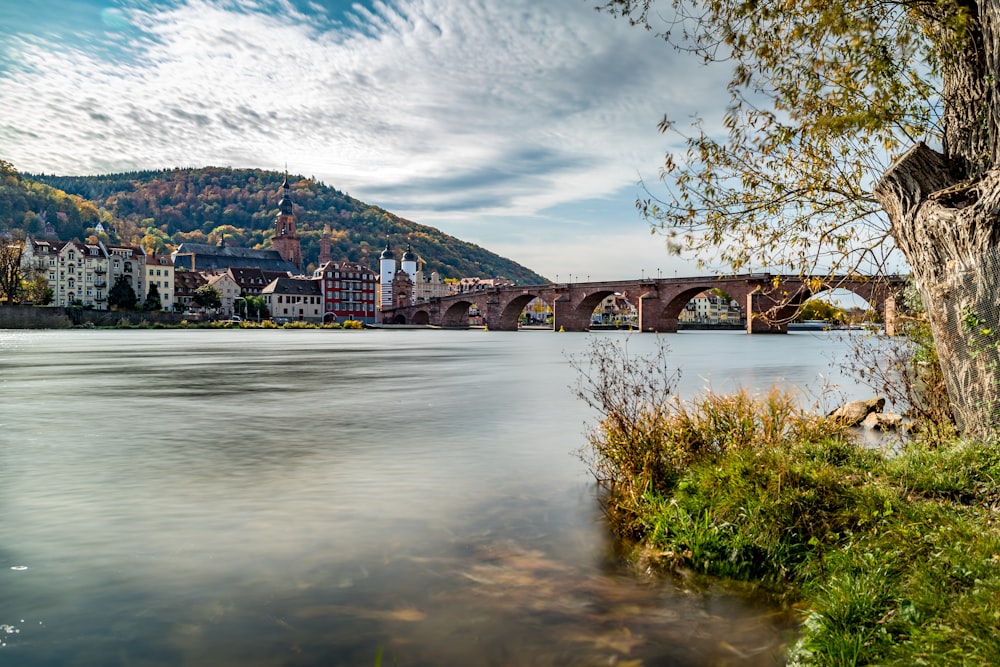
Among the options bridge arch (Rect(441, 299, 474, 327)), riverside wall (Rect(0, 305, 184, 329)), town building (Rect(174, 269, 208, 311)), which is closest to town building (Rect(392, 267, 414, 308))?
bridge arch (Rect(441, 299, 474, 327))

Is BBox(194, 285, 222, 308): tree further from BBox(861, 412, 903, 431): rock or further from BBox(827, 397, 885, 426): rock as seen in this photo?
BBox(861, 412, 903, 431): rock

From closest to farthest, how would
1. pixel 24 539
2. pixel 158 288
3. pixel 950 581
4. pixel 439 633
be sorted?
pixel 950 581 → pixel 439 633 → pixel 24 539 → pixel 158 288

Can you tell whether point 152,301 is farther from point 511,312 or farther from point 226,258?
point 226,258

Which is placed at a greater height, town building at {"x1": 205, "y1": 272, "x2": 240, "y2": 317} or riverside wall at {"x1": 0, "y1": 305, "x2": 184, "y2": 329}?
town building at {"x1": 205, "y1": 272, "x2": 240, "y2": 317}

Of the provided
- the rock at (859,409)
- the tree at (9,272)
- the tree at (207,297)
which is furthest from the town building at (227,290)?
the rock at (859,409)

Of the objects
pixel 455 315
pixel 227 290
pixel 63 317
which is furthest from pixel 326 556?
pixel 227 290

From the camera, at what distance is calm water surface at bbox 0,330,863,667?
5.07m

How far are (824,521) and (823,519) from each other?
1.5 inches

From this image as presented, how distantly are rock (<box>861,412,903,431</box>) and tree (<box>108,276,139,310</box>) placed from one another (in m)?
117

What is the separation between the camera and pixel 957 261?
7.49 meters

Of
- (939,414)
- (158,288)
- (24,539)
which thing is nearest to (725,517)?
(939,414)

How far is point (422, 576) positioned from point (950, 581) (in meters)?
4.16

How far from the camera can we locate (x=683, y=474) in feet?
25.6

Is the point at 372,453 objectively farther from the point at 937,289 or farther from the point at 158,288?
the point at 158,288
